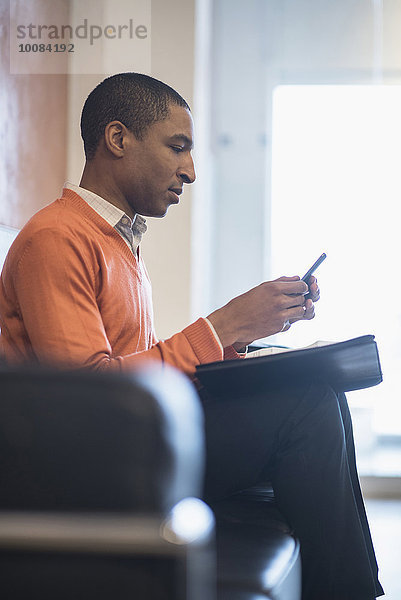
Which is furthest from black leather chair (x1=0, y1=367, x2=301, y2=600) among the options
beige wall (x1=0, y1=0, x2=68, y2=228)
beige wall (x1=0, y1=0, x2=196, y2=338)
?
beige wall (x1=0, y1=0, x2=196, y2=338)

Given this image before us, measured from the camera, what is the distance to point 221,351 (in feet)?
3.69

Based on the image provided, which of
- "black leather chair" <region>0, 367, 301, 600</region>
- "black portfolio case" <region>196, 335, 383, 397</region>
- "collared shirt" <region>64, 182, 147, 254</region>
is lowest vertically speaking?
"black portfolio case" <region>196, 335, 383, 397</region>

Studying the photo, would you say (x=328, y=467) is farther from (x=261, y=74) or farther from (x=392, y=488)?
(x=261, y=74)

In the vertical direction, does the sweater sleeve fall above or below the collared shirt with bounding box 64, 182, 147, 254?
below

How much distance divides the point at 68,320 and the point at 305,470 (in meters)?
0.42

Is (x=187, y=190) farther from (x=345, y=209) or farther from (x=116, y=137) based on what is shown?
(x=116, y=137)

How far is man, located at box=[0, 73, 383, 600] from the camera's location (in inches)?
40.1

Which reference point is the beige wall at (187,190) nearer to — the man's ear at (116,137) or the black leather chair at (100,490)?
the man's ear at (116,137)

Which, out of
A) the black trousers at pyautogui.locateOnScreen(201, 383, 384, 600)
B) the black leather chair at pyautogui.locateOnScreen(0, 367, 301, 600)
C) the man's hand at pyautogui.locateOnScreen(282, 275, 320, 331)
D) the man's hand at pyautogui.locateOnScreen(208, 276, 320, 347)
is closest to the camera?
the black leather chair at pyautogui.locateOnScreen(0, 367, 301, 600)

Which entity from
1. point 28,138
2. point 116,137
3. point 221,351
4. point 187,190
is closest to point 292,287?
point 221,351

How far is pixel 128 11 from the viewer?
2969 mm

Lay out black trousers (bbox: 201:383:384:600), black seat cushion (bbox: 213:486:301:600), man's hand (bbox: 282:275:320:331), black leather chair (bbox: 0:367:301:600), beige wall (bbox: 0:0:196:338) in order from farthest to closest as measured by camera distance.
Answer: beige wall (bbox: 0:0:196:338) < man's hand (bbox: 282:275:320:331) < black trousers (bbox: 201:383:384:600) < black seat cushion (bbox: 213:486:301:600) < black leather chair (bbox: 0:367:301:600)

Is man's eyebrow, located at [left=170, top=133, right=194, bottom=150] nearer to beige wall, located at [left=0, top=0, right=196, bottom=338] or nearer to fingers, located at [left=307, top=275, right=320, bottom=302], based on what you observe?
fingers, located at [left=307, top=275, right=320, bottom=302]

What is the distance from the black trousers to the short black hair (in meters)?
0.64
